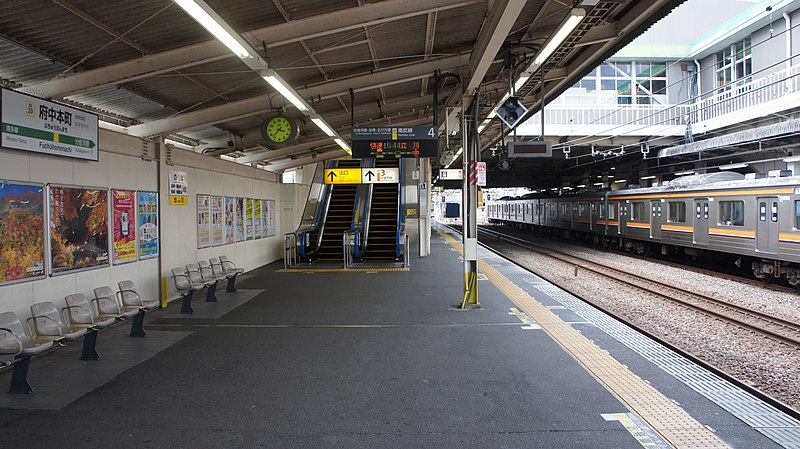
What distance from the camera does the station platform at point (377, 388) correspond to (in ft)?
11.8

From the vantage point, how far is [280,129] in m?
8.77

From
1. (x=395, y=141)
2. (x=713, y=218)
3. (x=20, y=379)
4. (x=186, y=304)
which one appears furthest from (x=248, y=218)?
(x=713, y=218)

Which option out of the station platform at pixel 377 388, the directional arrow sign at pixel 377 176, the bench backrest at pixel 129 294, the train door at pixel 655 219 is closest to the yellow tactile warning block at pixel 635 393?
the station platform at pixel 377 388

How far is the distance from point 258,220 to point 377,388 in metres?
9.35

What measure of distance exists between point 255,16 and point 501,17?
9.58ft

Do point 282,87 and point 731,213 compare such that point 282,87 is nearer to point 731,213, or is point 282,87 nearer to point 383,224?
point 383,224

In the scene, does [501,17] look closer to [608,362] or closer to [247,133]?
[608,362]

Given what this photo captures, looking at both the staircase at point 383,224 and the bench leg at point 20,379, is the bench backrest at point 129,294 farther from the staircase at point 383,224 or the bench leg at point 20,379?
the staircase at point 383,224

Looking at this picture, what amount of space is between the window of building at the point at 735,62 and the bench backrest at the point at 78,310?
71.9ft

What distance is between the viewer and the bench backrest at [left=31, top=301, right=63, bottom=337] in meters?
5.14

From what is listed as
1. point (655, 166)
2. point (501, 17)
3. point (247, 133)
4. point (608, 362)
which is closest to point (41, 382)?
point (608, 362)

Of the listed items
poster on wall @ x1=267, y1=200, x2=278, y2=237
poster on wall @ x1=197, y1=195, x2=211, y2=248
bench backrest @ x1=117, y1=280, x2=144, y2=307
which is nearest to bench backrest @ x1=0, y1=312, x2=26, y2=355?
bench backrest @ x1=117, y1=280, x2=144, y2=307

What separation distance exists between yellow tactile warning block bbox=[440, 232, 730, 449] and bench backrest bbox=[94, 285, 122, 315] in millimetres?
5579

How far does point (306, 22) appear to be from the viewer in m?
6.12
